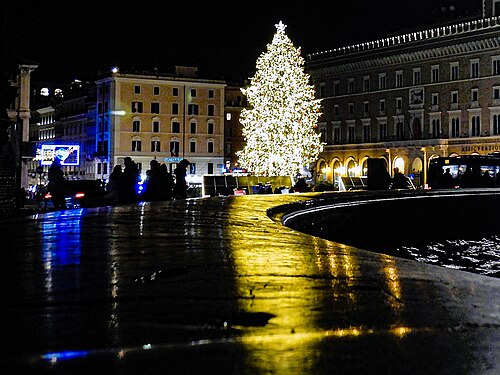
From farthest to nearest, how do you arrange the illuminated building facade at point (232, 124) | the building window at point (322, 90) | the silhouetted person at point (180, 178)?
1. the illuminated building facade at point (232, 124)
2. the building window at point (322, 90)
3. the silhouetted person at point (180, 178)

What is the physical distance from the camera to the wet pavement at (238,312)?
2164 millimetres

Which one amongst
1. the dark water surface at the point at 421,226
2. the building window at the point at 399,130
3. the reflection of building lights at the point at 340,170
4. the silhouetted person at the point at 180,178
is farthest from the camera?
the reflection of building lights at the point at 340,170

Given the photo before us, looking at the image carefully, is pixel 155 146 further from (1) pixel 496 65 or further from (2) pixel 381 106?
(1) pixel 496 65

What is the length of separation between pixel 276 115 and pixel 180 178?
23868mm

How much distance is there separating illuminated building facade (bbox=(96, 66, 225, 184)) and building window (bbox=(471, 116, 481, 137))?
29.7m

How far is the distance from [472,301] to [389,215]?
9.65 meters

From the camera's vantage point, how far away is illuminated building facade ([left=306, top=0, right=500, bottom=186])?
6475 centimetres

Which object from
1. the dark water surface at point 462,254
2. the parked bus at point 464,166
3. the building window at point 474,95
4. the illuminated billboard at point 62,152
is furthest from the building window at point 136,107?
the dark water surface at point 462,254

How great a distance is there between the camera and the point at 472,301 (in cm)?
326

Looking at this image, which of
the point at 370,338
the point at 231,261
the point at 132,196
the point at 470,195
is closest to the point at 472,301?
the point at 370,338

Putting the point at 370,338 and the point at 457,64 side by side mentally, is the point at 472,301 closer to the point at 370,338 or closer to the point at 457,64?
the point at 370,338

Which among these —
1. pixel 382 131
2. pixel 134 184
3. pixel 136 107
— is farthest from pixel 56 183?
pixel 136 107

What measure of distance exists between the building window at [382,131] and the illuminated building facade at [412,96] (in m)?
0.09

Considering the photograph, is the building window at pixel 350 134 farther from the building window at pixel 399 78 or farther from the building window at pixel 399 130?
the building window at pixel 399 78
